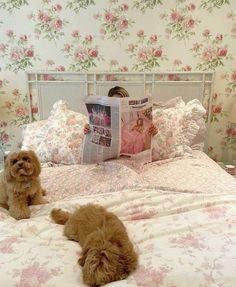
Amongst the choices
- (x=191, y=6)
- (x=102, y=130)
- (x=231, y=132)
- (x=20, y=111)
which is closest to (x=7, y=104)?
(x=20, y=111)

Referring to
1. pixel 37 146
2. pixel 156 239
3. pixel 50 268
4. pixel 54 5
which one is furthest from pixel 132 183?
pixel 54 5

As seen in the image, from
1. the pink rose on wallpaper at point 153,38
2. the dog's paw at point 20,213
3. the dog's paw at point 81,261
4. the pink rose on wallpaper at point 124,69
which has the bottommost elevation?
the dog's paw at point 20,213

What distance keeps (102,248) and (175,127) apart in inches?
55.6

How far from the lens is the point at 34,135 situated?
87.3 inches

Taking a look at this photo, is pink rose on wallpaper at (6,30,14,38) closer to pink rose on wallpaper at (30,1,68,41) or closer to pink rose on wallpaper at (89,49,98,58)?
pink rose on wallpaper at (30,1,68,41)

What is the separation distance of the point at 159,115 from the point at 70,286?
1539 mm

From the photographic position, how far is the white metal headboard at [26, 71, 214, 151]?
2463 millimetres

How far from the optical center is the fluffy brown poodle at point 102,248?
2.81ft

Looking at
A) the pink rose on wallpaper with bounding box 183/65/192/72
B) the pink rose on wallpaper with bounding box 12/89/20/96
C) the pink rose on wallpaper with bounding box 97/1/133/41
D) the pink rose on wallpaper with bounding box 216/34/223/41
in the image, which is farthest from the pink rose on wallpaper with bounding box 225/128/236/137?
the pink rose on wallpaper with bounding box 12/89/20/96

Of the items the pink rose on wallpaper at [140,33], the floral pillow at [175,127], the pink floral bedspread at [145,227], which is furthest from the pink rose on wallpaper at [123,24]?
the pink floral bedspread at [145,227]

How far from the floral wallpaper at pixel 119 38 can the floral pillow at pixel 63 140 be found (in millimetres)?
577

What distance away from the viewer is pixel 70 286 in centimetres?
83

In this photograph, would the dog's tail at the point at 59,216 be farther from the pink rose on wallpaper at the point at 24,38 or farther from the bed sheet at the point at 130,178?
the pink rose on wallpaper at the point at 24,38

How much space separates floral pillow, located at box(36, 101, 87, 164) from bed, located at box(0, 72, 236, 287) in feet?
0.18
